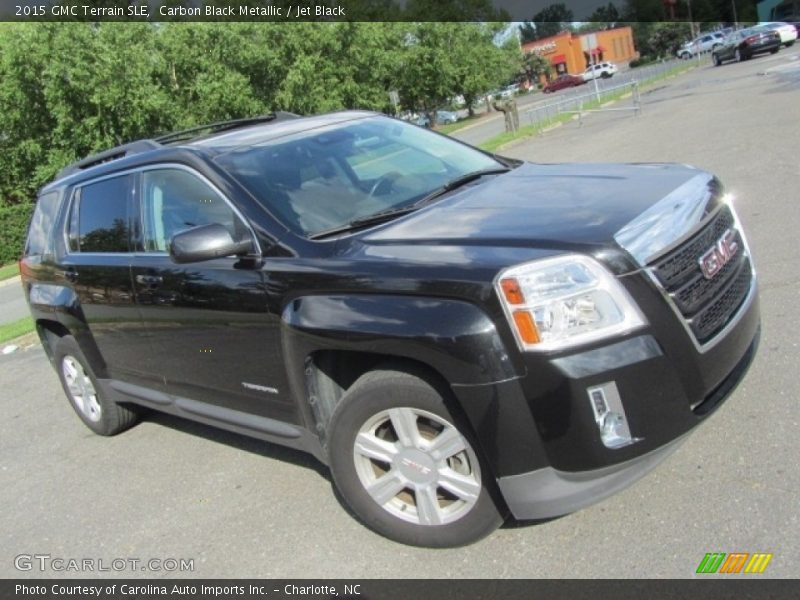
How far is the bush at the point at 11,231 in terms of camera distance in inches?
967

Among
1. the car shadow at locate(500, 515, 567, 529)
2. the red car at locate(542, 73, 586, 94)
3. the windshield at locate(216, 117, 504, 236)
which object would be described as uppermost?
the red car at locate(542, 73, 586, 94)

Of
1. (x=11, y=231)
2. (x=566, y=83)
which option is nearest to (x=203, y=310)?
(x=11, y=231)

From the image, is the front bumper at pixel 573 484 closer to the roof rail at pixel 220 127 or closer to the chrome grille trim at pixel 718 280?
the chrome grille trim at pixel 718 280

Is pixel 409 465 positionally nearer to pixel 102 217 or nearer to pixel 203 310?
pixel 203 310

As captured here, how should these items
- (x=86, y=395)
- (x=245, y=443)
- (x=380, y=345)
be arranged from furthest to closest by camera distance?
1. (x=86, y=395)
2. (x=245, y=443)
3. (x=380, y=345)

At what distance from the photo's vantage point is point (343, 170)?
4.11 metres

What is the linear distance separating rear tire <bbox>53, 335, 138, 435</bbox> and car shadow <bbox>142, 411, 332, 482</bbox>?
266mm

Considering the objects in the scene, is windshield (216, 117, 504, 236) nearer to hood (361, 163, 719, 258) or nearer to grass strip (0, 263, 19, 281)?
hood (361, 163, 719, 258)

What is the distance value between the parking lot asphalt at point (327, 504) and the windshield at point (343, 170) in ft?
5.05

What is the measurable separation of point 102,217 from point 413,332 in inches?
112

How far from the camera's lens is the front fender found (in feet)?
9.20

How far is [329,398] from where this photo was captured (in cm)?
358

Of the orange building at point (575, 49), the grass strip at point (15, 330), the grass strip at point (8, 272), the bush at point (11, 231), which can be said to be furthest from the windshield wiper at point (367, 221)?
the orange building at point (575, 49)

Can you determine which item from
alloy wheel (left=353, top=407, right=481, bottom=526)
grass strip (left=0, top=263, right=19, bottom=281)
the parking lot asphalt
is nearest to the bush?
grass strip (left=0, top=263, right=19, bottom=281)
